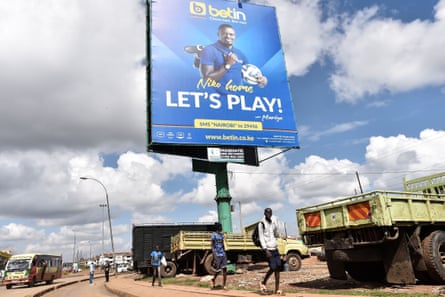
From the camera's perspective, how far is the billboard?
17438 millimetres

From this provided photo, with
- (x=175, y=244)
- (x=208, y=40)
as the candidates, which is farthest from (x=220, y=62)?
(x=175, y=244)

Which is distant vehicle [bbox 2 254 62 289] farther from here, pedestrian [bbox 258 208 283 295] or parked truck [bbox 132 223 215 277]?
pedestrian [bbox 258 208 283 295]

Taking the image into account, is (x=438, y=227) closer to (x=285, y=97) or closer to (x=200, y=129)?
(x=200, y=129)

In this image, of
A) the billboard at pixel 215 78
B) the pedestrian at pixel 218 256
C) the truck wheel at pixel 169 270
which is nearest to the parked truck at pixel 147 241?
the truck wheel at pixel 169 270

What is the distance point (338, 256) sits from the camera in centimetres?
711

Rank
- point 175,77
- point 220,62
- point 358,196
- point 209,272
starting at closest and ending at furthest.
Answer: point 358,196, point 209,272, point 175,77, point 220,62

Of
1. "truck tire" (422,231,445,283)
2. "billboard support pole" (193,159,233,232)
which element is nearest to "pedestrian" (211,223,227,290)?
"truck tire" (422,231,445,283)

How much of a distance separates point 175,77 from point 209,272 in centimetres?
927

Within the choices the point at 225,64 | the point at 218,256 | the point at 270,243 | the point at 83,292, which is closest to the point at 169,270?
the point at 83,292

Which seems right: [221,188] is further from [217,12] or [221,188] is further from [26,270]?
[26,270]

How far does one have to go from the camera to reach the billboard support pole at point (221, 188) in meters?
18.7

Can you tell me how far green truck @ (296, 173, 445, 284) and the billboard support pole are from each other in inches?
436

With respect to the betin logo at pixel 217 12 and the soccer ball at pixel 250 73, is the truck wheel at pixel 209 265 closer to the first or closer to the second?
the soccer ball at pixel 250 73

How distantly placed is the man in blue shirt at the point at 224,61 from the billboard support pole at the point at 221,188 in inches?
151
